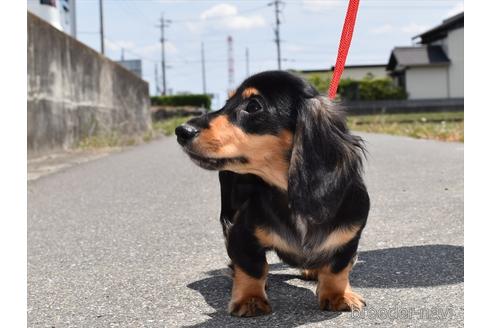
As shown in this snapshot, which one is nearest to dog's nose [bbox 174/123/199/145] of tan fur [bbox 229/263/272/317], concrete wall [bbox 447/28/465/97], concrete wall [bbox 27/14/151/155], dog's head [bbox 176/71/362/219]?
dog's head [bbox 176/71/362/219]

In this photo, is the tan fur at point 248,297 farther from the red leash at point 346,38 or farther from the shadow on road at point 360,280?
the red leash at point 346,38

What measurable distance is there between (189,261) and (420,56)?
36002 millimetres

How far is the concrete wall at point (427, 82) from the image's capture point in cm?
3712

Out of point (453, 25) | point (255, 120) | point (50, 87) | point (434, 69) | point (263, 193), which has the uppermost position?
point (453, 25)

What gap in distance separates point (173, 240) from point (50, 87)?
578cm

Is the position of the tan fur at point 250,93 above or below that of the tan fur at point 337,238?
above

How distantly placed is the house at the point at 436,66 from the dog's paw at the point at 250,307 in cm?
3570

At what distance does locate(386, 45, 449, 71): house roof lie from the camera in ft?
120

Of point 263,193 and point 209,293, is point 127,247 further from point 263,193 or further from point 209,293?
point 263,193

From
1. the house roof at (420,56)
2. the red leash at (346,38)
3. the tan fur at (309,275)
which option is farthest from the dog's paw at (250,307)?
the house roof at (420,56)

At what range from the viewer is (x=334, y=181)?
2.15 m

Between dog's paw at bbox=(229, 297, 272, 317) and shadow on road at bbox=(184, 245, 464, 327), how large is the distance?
0.02 m
